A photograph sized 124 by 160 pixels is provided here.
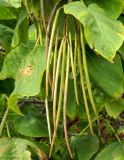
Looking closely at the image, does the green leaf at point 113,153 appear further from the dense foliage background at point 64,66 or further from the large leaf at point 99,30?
the large leaf at point 99,30

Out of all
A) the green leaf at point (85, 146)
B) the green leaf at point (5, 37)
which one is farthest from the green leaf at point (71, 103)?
the green leaf at point (5, 37)

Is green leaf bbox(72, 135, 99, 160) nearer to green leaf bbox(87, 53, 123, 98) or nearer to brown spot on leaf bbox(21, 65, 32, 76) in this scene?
green leaf bbox(87, 53, 123, 98)

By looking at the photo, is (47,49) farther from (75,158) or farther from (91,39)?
(75,158)

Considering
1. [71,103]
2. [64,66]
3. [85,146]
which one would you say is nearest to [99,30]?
[64,66]

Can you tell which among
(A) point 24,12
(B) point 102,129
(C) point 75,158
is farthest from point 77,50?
(B) point 102,129

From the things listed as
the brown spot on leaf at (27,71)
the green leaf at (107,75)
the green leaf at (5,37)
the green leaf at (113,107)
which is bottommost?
the green leaf at (113,107)

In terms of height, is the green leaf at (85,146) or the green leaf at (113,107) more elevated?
the green leaf at (113,107)
